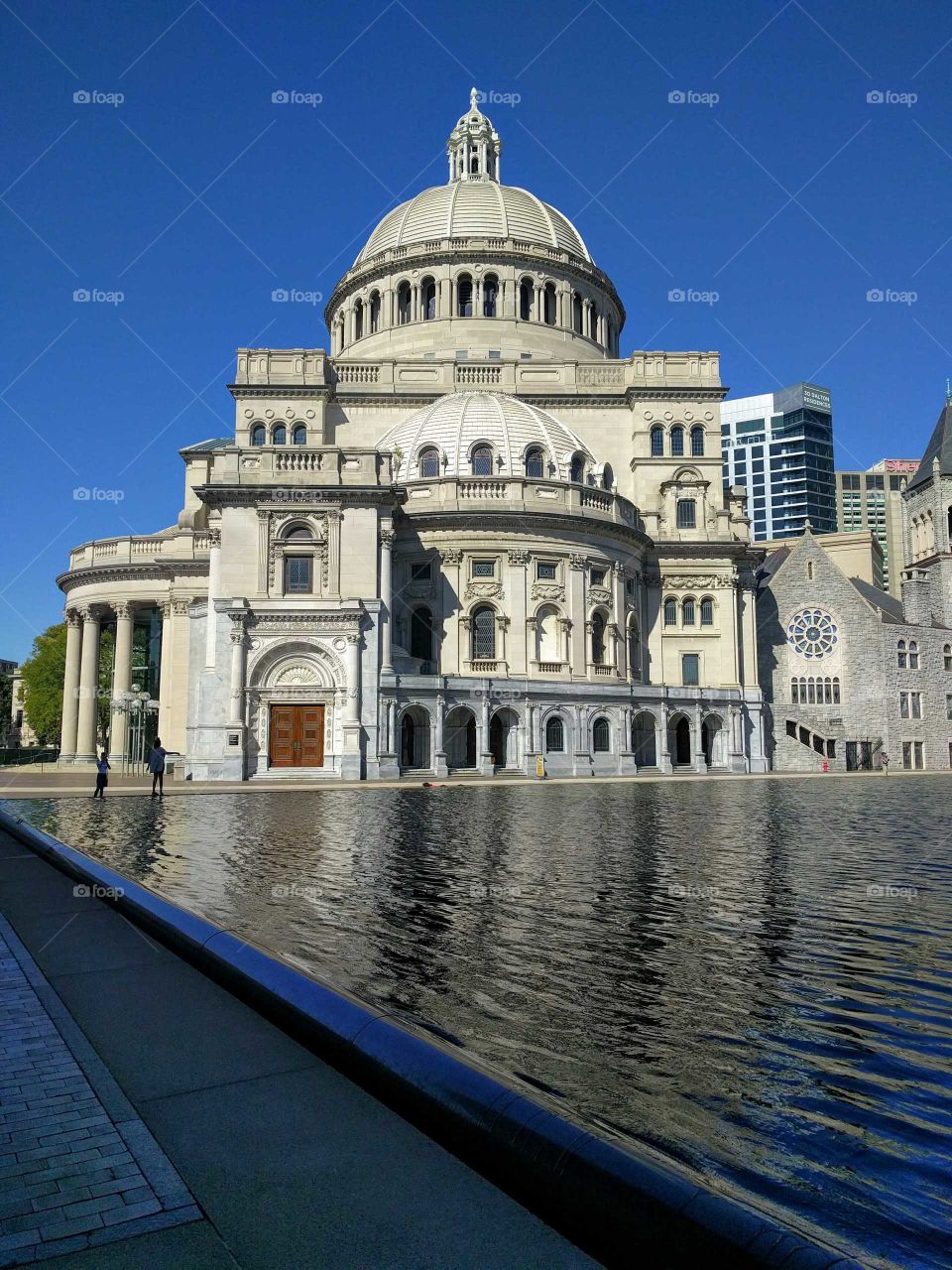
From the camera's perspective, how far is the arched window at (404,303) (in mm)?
71812

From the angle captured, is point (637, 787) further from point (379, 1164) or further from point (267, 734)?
point (379, 1164)

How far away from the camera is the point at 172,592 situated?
58.4m

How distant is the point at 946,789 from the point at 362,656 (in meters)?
24.7

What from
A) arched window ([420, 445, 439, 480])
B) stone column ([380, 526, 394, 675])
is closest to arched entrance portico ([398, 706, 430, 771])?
stone column ([380, 526, 394, 675])

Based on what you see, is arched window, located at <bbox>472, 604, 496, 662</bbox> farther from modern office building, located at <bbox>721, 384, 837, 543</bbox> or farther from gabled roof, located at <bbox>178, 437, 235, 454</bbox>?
modern office building, located at <bbox>721, 384, 837, 543</bbox>

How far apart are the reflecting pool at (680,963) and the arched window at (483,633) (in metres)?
32.1

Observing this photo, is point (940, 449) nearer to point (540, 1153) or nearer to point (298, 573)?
point (298, 573)

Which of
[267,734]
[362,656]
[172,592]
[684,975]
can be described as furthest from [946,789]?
[172,592]

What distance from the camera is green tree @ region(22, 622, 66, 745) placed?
85.4m

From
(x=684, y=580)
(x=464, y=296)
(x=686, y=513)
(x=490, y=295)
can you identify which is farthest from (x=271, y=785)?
(x=490, y=295)

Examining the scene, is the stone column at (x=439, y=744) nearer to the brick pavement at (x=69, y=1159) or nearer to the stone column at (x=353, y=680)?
the stone column at (x=353, y=680)

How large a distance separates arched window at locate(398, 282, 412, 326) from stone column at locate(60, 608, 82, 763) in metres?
31.8

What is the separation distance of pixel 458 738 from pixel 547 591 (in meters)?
9.74

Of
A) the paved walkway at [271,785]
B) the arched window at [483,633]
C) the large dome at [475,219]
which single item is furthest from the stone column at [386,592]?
the large dome at [475,219]
